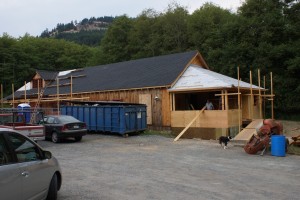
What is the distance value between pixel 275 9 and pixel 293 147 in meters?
27.1

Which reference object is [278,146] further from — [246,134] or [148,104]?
[148,104]

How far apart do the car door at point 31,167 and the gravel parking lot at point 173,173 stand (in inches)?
49.8

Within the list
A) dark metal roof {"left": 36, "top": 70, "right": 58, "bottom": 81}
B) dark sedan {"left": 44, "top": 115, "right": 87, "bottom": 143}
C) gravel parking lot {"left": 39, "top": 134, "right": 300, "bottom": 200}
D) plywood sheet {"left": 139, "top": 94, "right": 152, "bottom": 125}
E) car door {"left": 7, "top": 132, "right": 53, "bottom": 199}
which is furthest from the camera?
dark metal roof {"left": 36, "top": 70, "right": 58, "bottom": 81}

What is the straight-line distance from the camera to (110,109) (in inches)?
887

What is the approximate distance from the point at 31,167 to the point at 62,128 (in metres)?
13.6

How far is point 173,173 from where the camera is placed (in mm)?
10719

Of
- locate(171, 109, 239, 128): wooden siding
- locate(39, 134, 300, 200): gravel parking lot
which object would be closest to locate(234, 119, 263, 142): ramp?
locate(39, 134, 300, 200): gravel parking lot

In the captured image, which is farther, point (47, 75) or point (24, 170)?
point (47, 75)

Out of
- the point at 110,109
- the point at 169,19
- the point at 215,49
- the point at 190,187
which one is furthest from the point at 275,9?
the point at 190,187

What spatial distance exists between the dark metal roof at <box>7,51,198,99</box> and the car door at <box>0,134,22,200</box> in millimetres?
19334

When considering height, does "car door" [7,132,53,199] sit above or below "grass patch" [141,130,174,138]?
above

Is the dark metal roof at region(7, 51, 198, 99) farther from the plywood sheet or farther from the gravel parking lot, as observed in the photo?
the gravel parking lot

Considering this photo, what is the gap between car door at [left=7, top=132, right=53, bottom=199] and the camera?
5746 mm

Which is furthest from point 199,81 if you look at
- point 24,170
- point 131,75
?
point 24,170
